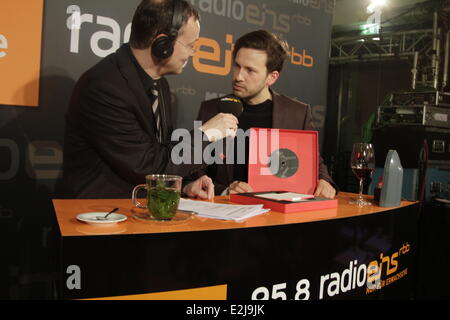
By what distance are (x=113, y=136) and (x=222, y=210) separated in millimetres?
739

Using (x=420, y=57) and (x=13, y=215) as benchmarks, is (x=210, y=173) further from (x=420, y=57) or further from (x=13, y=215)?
(x=420, y=57)

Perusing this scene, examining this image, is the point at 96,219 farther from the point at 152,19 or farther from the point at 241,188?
the point at 152,19

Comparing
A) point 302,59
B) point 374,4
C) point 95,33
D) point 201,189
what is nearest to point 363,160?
point 201,189

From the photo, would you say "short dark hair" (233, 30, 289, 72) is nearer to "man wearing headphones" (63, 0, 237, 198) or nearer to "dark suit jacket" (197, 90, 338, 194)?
"dark suit jacket" (197, 90, 338, 194)

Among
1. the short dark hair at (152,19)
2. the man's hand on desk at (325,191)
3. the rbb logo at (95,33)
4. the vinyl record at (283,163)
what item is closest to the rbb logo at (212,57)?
the rbb logo at (95,33)

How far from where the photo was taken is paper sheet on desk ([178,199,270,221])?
1359 mm

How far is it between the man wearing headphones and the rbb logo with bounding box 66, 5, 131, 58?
2.05 ft

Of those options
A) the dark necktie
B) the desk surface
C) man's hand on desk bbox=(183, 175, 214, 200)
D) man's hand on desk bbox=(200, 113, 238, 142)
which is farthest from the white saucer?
the dark necktie

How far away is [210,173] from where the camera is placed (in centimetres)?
252

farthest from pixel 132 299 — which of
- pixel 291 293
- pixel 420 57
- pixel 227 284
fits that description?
pixel 420 57

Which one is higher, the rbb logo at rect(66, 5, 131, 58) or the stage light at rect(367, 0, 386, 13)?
the stage light at rect(367, 0, 386, 13)

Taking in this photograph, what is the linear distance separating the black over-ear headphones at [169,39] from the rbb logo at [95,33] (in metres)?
0.76

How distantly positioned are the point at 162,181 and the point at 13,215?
1587mm

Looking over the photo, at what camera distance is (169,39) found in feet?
6.79
